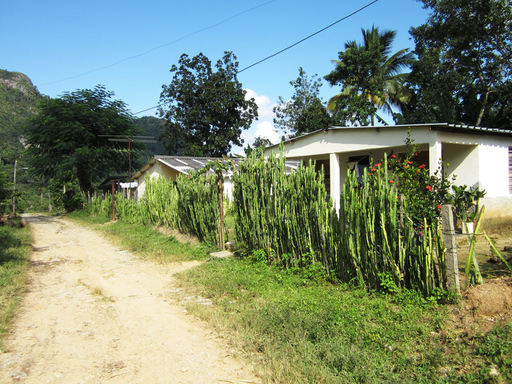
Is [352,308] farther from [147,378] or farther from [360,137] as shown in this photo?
[360,137]

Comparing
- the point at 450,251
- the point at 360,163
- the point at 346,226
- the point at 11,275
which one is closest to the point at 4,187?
the point at 11,275

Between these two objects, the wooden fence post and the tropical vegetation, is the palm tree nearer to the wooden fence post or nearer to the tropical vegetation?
the tropical vegetation

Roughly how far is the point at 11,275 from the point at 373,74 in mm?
23310

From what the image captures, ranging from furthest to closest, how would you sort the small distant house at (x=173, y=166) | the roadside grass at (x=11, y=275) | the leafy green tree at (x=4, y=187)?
the small distant house at (x=173, y=166) → the leafy green tree at (x=4, y=187) → the roadside grass at (x=11, y=275)

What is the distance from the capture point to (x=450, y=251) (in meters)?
4.55

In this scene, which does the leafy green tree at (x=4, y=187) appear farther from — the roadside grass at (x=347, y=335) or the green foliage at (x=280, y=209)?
the roadside grass at (x=347, y=335)

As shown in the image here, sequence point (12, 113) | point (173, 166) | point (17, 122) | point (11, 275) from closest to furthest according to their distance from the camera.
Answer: point (11, 275) → point (173, 166) → point (17, 122) → point (12, 113)

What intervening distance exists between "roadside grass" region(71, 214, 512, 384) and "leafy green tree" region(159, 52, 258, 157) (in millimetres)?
27908

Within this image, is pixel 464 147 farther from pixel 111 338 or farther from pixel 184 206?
pixel 111 338

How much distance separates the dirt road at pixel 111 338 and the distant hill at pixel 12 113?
33.3m

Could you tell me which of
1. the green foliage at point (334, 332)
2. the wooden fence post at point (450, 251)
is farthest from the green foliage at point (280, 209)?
the wooden fence post at point (450, 251)

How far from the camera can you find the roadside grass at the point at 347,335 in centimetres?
332

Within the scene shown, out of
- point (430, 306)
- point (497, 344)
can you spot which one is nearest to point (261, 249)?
point (430, 306)

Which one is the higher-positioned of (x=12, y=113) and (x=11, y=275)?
(x=12, y=113)
